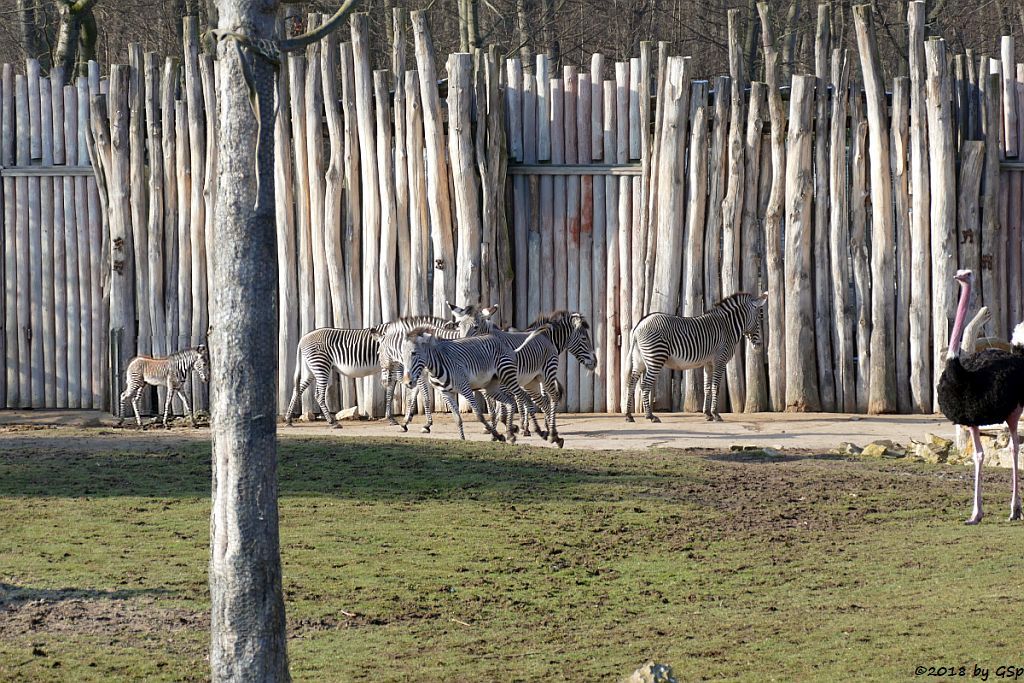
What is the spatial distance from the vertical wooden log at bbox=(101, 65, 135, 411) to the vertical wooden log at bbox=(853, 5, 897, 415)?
9.08m

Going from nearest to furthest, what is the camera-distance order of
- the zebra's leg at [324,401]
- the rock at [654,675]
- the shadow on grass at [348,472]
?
the rock at [654,675]
the shadow on grass at [348,472]
the zebra's leg at [324,401]

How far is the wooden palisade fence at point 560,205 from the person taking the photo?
17.0m

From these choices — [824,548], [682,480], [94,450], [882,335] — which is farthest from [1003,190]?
[94,450]

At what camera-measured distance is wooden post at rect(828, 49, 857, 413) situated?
672 inches

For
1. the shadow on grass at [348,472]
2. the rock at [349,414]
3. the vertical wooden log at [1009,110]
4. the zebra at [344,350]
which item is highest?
the vertical wooden log at [1009,110]

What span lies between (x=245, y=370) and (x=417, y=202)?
12467mm

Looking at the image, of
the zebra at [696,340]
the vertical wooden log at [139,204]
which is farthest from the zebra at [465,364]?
the vertical wooden log at [139,204]

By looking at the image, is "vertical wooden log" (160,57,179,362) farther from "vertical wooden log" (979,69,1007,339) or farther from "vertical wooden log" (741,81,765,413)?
"vertical wooden log" (979,69,1007,339)

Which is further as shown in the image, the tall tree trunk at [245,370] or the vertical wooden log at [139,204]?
the vertical wooden log at [139,204]

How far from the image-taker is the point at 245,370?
17.0 feet

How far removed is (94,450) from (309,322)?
506cm

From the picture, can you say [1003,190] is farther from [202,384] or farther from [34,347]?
[34,347]

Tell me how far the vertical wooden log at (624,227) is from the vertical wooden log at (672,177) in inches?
17.1

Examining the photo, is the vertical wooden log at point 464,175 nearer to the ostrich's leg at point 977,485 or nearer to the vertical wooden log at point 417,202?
the vertical wooden log at point 417,202
